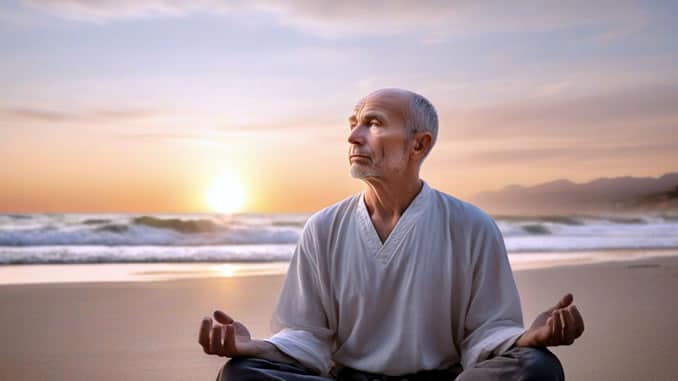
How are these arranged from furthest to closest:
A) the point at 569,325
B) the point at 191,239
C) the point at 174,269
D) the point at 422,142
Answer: the point at 191,239, the point at 174,269, the point at 422,142, the point at 569,325

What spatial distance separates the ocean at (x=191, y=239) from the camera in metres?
10.9

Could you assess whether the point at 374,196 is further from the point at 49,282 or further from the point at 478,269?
the point at 49,282

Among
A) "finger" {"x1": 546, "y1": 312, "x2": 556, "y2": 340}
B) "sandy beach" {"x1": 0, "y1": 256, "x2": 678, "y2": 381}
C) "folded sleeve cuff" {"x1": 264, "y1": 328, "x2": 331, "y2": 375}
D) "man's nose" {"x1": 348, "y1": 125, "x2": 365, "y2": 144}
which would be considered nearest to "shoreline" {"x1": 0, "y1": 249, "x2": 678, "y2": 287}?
"sandy beach" {"x1": 0, "y1": 256, "x2": 678, "y2": 381}

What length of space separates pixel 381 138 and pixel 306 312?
0.74m

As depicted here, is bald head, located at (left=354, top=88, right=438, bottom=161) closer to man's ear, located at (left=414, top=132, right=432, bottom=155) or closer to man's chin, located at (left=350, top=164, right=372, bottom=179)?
man's ear, located at (left=414, top=132, right=432, bottom=155)

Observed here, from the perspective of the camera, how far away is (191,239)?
1443 cm

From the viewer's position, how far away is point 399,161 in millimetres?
2707

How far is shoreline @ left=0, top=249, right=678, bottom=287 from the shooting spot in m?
8.03

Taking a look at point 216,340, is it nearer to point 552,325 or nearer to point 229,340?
point 229,340

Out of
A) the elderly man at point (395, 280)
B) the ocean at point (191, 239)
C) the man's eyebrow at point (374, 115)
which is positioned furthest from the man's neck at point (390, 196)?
the ocean at point (191, 239)

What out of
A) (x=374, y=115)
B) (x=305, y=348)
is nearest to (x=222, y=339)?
(x=305, y=348)

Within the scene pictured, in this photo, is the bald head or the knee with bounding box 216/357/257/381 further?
the bald head

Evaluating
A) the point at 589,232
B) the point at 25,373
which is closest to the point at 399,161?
the point at 25,373

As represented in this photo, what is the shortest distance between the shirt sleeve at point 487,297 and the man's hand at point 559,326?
0.24 meters
